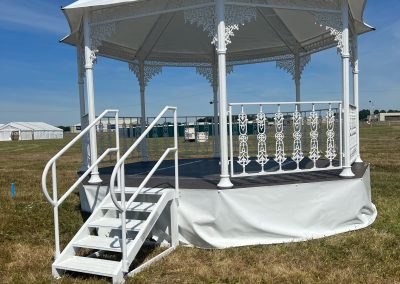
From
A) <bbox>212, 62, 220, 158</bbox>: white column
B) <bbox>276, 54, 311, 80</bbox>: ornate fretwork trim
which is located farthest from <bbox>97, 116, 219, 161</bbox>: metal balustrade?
<bbox>276, 54, 311, 80</bbox>: ornate fretwork trim

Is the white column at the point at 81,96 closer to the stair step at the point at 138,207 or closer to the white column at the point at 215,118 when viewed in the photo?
the stair step at the point at 138,207

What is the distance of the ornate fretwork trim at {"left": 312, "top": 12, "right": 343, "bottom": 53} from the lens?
6.08m

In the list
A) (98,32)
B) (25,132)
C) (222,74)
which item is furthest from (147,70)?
(25,132)

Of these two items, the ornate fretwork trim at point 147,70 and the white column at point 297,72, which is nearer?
the white column at point 297,72

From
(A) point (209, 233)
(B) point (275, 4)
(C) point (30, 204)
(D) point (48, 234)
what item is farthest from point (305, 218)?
(C) point (30, 204)

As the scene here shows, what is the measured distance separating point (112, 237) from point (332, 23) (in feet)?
14.7

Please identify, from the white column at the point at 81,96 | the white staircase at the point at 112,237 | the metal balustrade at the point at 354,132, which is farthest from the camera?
the white column at the point at 81,96

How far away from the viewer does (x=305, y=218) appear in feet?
18.7

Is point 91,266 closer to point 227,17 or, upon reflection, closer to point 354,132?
point 227,17

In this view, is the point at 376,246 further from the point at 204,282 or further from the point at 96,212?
the point at 96,212

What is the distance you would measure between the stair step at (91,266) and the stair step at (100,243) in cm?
15

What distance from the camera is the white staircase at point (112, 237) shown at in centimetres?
453

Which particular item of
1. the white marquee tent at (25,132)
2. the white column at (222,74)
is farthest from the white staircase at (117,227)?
the white marquee tent at (25,132)

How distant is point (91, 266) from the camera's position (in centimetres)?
455
